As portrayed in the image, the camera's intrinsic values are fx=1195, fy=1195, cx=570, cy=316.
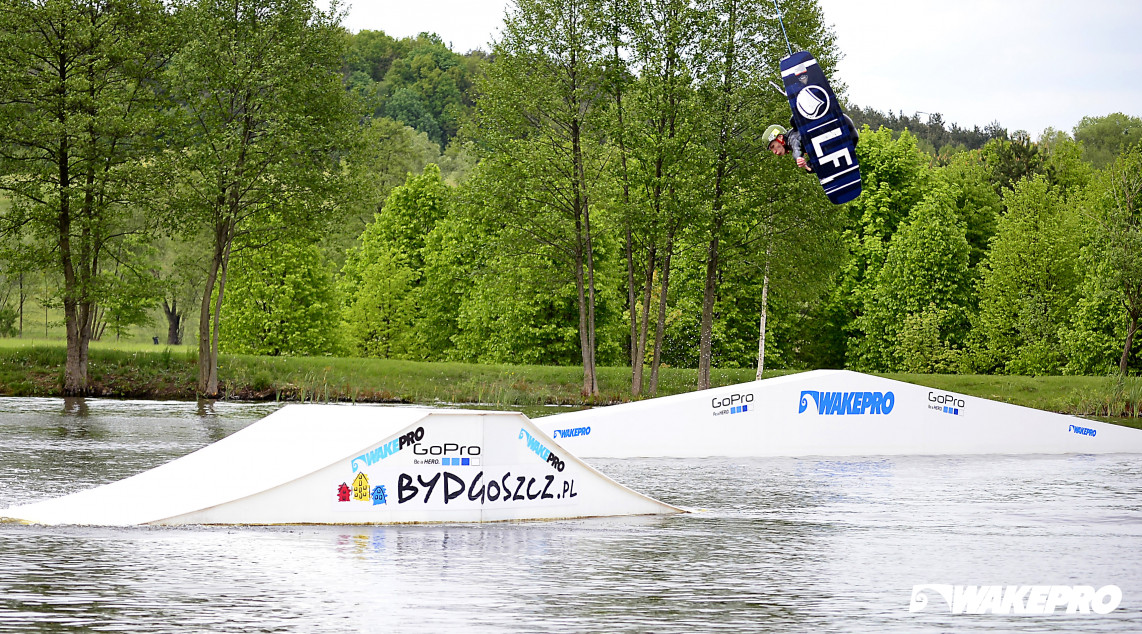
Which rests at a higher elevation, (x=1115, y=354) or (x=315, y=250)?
(x=315, y=250)

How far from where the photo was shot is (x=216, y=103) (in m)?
45.3

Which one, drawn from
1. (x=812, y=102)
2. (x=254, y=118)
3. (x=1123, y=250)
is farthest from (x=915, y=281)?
(x=254, y=118)

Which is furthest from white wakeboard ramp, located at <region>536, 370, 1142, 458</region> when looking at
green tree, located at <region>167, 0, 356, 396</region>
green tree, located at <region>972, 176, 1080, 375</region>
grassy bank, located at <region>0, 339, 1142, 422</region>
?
green tree, located at <region>972, 176, 1080, 375</region>

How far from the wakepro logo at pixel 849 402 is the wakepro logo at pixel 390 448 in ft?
45.3

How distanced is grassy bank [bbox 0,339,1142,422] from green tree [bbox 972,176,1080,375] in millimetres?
13147

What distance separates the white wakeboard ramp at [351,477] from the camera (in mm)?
14125

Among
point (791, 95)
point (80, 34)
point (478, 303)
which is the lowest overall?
point (478, 303)

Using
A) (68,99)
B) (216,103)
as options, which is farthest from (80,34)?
(216,103)

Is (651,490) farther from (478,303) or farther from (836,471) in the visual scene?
(478,303)

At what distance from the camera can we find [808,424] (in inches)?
1041

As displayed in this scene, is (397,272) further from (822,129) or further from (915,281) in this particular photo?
(822,129)

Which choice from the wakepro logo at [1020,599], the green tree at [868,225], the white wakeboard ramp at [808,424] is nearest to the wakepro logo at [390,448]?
the wakepro logo at [1020,599]

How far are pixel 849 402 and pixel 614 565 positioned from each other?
15.5 metres

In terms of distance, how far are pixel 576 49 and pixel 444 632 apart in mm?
38832
